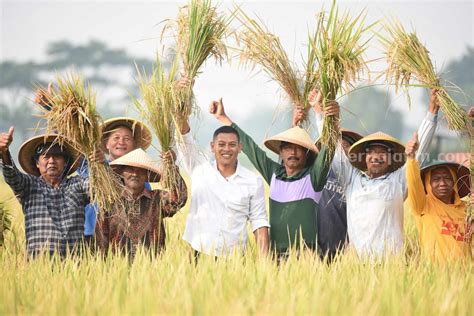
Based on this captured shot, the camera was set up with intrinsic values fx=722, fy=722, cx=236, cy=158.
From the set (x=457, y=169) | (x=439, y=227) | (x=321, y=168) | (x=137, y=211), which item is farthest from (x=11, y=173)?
(x=457, y=169)

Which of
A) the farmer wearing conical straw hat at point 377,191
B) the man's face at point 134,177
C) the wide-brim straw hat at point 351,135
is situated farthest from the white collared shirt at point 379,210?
the man's face at point 134,177

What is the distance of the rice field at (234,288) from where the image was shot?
138 inches

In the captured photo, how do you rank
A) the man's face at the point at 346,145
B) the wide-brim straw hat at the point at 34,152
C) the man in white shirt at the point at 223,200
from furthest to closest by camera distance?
the man's face at the point at 346,145 → the wide-brim straw hat at the point at 34,152 → the man in white shirt at the point at 223,200

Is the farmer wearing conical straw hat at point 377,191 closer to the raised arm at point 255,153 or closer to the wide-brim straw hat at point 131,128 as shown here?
the raised arm at point 255,153

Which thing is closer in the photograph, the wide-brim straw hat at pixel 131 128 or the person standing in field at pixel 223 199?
the person standing in field at pixel 223 199

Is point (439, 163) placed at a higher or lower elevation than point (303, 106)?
lower

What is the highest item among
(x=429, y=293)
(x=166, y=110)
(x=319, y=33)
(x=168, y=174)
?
(x=319, y=33)

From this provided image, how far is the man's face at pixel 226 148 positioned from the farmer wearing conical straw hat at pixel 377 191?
0.73 metres

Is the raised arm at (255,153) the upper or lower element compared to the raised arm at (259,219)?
upper

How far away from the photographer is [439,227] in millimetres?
4957

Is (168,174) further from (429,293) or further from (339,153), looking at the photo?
(429,293)

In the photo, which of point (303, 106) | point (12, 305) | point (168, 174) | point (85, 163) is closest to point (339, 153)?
point (303, 106)

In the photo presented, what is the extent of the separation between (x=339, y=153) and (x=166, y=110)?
1273mm

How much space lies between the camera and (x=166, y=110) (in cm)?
493
